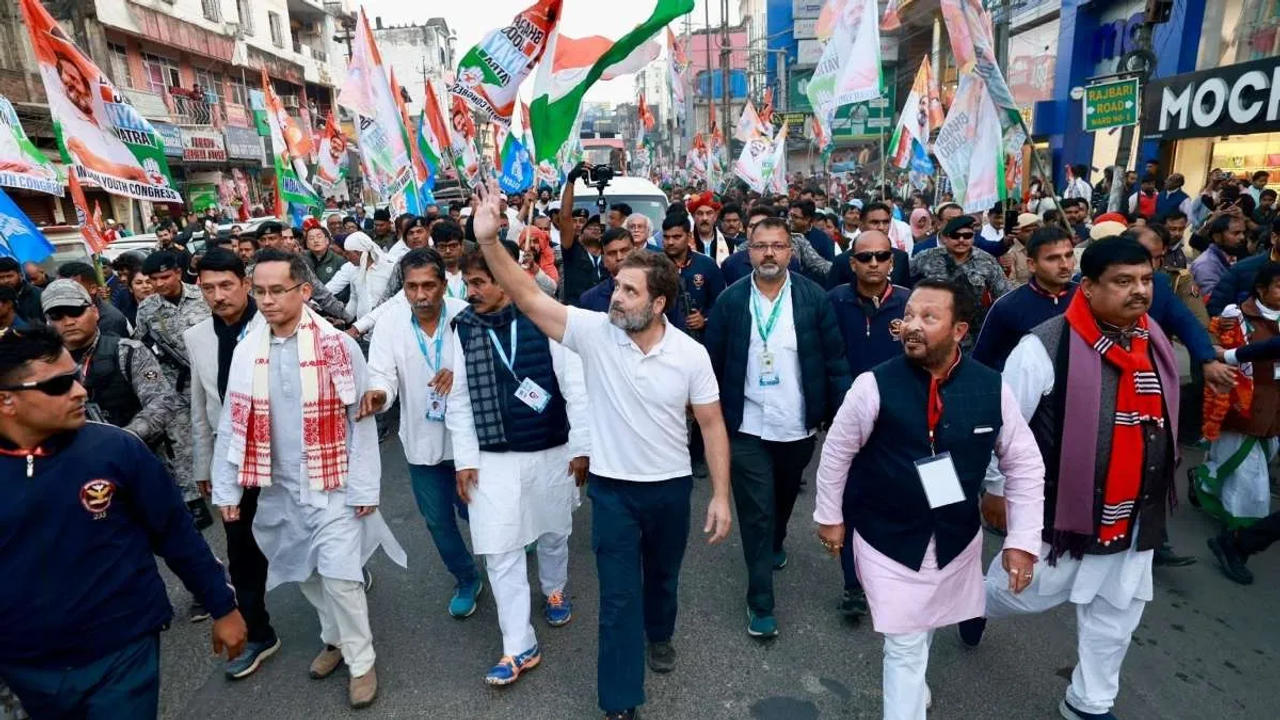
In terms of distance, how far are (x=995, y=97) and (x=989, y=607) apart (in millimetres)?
3607

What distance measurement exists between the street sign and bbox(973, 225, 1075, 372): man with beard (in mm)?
4678

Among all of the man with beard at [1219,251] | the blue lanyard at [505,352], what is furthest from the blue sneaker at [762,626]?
the man with beard at [1219,251]

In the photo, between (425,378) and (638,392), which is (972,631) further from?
(425,378)

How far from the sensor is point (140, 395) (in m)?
3.58

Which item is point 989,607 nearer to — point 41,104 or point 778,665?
point 778,665

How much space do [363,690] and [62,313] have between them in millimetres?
2340

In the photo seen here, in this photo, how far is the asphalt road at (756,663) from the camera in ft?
10.3

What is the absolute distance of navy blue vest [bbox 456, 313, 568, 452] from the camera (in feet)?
11.1

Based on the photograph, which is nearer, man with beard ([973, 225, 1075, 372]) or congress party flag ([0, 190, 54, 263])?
man with beard ([973, 225, 1075, 372])

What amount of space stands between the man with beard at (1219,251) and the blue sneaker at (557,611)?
5237 mm

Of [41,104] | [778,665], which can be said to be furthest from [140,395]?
[41,104]

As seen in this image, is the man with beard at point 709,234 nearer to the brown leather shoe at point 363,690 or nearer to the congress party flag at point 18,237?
the brown leather shoe at point 363,690

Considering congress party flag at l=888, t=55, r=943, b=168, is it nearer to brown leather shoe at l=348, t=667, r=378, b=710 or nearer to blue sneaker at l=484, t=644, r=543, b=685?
blue sneaker at l=484, t=644, r=543, b=685

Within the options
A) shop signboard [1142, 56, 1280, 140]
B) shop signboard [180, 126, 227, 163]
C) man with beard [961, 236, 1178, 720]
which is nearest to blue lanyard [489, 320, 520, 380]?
man with beard [961, 236, 1178, 720]
